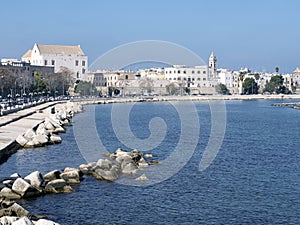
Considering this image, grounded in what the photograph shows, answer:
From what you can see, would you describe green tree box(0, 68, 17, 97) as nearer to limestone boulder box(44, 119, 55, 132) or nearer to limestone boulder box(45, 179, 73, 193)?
limestone boulder box(44, 119, 55, 132)

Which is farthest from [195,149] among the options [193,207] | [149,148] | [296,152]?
[193,207]

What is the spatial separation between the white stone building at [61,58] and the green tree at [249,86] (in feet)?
112

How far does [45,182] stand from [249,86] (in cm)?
10129

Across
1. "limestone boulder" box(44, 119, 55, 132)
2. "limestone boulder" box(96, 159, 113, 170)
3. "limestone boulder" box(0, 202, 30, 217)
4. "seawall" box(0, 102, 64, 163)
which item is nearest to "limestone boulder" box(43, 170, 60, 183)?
"limestone boulder" box(96, 159, 113, 170)

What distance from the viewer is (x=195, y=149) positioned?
2505 cm

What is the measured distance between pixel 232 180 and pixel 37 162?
7.24m

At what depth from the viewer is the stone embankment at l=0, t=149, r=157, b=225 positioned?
12.5 meters

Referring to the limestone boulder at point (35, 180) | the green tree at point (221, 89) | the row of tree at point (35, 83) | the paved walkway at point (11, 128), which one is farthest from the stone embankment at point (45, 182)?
the green tree at point (221, 89)

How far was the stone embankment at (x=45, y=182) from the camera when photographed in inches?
494

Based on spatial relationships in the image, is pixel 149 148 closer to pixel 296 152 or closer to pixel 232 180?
pixel 296 152

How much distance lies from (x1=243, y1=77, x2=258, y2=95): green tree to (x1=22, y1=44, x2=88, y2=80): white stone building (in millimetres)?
34117

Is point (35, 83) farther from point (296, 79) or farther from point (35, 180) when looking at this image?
point (296, 79)

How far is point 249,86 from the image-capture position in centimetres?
11438

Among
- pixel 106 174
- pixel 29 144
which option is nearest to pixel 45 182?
pixel 106 174
